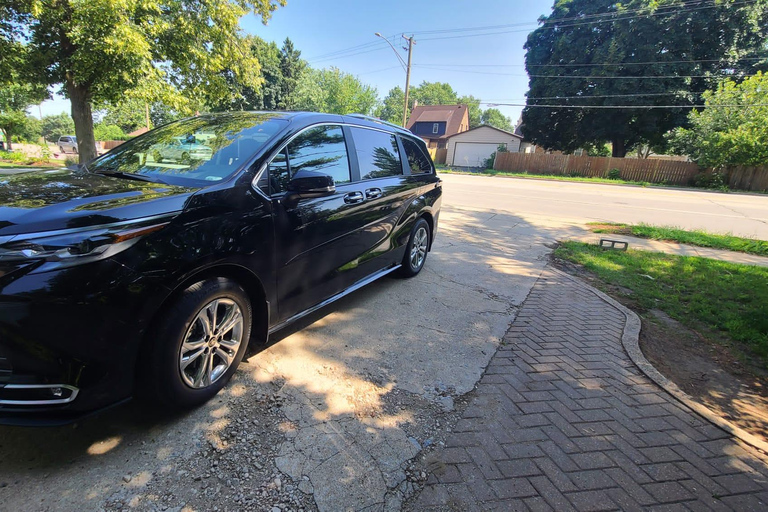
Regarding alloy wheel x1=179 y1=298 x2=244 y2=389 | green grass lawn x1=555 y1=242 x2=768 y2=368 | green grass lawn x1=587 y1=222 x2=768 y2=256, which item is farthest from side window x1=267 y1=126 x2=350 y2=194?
green grass lawn x1=587 y1=222 x2=768 y2=256

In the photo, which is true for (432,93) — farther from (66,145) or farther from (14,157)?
(14,157)

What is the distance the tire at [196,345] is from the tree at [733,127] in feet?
103

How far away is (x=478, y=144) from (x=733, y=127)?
2154 centimetres

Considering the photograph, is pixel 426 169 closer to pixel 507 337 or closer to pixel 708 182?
pixel 507 337

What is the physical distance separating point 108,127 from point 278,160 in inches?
2683

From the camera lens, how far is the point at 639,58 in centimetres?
2955

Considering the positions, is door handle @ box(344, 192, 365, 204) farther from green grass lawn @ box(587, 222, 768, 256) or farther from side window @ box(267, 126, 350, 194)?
green grass lawn @ box(587, 222, 768, 256)

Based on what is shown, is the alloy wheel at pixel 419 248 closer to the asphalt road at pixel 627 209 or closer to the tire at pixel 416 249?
the tire at pixel 416 249

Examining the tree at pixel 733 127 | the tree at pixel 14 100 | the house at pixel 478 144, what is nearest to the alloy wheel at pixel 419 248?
the tree at pixel 14 100

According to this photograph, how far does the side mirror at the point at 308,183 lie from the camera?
8.79 feet

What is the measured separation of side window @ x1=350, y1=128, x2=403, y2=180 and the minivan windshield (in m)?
0.90

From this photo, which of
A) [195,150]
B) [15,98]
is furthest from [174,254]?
[15,98]

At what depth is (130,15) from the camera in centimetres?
966

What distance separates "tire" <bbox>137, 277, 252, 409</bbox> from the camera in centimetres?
204
